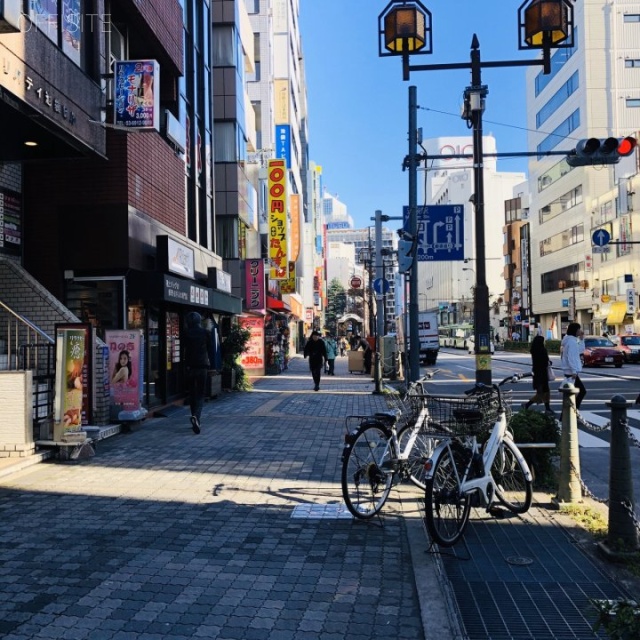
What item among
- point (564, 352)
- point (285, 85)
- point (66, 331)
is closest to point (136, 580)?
point (66, 331)

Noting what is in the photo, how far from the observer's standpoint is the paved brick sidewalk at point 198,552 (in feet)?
12.3

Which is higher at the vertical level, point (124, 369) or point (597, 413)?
point (124, 369)

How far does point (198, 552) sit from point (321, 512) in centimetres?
144

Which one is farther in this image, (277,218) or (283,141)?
(283,141)

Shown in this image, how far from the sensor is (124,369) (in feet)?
35.5

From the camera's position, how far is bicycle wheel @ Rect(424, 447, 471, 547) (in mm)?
4770

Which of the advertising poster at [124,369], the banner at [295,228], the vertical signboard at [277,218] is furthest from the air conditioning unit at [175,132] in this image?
the banner at [295,228]

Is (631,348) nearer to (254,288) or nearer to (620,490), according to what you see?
(254,288)

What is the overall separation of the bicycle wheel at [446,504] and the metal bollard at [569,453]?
1452mm

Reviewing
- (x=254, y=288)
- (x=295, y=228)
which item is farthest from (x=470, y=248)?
(x=254, y=288)

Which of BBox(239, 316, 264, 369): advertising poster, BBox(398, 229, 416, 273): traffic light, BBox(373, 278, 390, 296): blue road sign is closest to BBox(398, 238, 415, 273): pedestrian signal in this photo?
BBox(398, 229, 416, 273): traffic light

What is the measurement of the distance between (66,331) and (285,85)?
45.0 meters

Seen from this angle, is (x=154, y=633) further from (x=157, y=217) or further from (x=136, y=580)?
(x=157, y=217)

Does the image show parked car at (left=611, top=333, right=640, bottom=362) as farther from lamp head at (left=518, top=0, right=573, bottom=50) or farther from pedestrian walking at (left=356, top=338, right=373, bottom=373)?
lamp head at (left=518, top=0, right=573, bottom=50)
